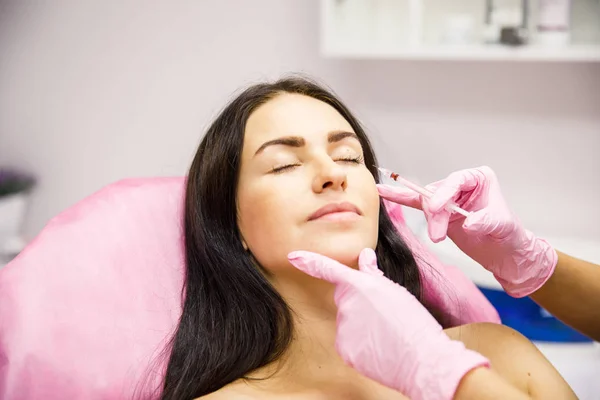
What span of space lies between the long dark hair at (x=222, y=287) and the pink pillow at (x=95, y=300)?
54 mm

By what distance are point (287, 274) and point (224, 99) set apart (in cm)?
117

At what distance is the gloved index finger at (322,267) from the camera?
985mm

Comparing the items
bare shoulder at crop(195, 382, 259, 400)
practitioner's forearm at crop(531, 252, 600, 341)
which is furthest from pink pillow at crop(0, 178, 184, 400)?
practitioner's forearm at crop(531, 252, 600, 341)

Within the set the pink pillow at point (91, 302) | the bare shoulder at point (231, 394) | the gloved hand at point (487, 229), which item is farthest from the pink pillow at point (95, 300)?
the gloved hand at point (487, 229)

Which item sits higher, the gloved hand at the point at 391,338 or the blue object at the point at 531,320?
the gloved hand at the point at 391,338

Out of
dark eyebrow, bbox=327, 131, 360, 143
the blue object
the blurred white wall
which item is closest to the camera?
dark eyebrow, bbox=327, 131, 360, 143

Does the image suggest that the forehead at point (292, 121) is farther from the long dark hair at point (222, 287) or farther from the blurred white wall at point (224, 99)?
the blurred white wall at point (224, 99)

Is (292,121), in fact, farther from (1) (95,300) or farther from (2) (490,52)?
(2) (490,52)

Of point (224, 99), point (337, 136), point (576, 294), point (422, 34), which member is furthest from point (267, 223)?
point (224, 99)

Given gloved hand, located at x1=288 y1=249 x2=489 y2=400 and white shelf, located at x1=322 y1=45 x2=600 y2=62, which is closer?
gloved hand, located at x1=288 y1=249 x2=489 y2=400

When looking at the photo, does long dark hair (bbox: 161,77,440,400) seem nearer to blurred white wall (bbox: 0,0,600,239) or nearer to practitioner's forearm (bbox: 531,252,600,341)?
practitioner's forearm (bbox: 531,252,600,341)

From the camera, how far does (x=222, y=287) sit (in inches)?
47.6

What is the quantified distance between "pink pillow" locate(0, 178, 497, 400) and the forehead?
0.31 meters

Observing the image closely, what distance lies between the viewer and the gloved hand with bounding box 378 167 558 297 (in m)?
1.10
